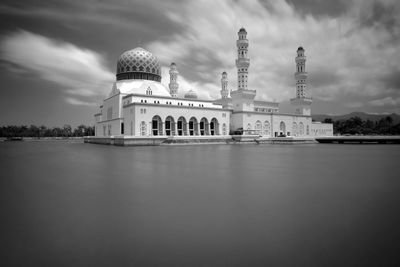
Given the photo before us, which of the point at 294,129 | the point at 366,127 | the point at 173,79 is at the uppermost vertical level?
the point at 173,79

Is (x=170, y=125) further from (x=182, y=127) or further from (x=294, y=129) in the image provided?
(x=294, y=129)

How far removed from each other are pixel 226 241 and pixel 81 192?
3910mm

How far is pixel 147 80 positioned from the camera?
3778 centimetres

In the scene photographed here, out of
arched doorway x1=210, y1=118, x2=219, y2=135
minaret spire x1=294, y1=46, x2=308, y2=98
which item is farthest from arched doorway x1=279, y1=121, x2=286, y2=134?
arched doorway x1=210, y1=118, x2=219, y2=135

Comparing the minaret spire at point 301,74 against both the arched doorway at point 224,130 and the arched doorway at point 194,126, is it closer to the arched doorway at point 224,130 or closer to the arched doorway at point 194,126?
the arched doorway at point 224,130

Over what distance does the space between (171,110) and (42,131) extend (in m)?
72.0

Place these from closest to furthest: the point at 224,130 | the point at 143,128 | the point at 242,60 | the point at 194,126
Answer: the point at 143,128
the point at 194,126
the point at 224,130
the point at 242,60

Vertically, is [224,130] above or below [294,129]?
below

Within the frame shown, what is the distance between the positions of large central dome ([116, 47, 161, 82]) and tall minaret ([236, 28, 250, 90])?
1372cm

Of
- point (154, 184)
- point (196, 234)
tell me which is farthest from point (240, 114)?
point (196, 234)

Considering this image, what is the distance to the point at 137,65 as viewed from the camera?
3775 centimetres

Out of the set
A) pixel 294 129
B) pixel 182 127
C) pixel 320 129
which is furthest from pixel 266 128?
pixel 320 129

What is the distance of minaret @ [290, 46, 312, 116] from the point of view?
47.5 metres

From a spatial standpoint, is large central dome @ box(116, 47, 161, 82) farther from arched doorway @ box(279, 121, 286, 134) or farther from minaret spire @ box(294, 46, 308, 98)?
minaret spire @ box(294, 46, 308, 98)
